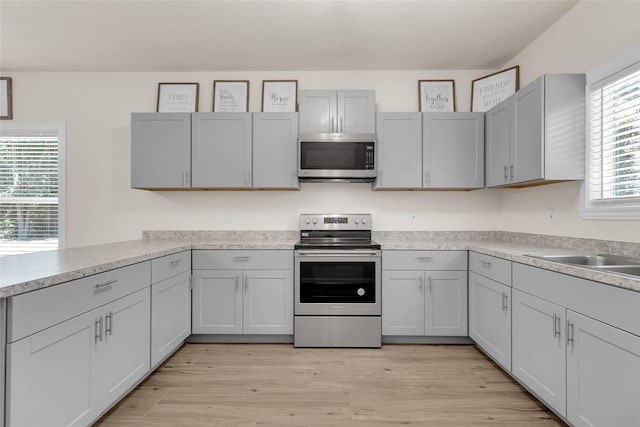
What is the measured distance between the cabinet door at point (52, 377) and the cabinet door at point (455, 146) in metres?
2.75

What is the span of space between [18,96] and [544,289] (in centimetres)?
490

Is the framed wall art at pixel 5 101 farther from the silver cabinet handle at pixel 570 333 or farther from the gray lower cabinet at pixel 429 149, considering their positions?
the silver cabinet handle at pixel 570 333

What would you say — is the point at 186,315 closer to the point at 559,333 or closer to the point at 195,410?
the point at 195,410

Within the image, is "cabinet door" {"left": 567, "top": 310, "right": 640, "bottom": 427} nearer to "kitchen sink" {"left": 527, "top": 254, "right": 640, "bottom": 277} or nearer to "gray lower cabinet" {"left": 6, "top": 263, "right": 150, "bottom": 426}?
"kitchen sink" {"left": 527, "top": 254, "right": 640, "bottom": 277}

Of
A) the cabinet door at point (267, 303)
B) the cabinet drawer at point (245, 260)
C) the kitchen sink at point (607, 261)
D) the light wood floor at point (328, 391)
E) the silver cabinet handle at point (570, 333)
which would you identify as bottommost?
the light wood floor at point (328, 391)

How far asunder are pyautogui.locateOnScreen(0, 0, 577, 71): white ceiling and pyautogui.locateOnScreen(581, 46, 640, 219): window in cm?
73

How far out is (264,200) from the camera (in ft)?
11.2

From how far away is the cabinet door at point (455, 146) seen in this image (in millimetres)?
3062

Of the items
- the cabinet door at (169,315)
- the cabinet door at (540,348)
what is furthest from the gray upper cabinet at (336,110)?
the cabinet door at (540,348)

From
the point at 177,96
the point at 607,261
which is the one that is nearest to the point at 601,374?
the point at 607,261

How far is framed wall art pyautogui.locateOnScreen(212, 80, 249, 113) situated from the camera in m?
3.39

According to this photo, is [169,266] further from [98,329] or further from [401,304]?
[401,304]

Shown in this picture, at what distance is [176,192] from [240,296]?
136 centimetres

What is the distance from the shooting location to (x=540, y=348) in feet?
6.08
